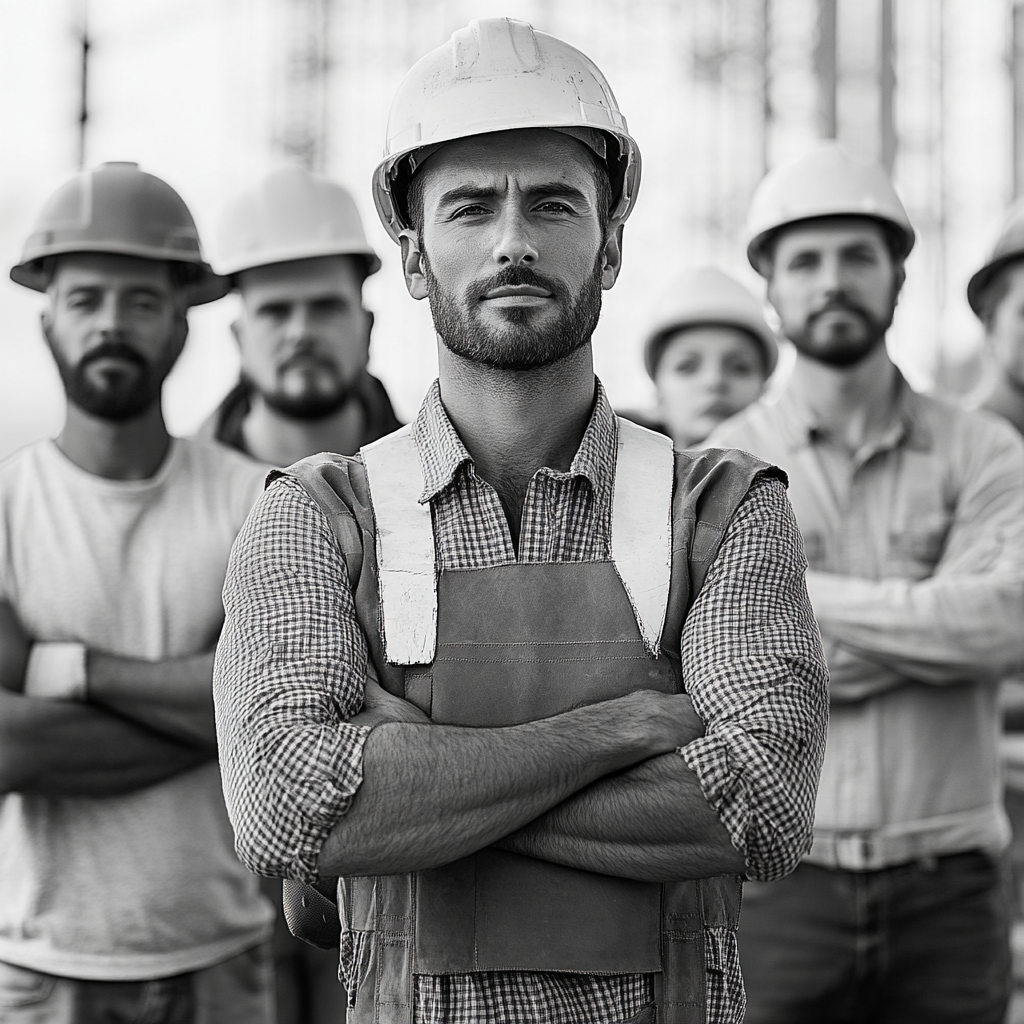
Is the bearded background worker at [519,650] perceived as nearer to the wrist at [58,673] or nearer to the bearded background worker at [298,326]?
the wrist at [58,673]

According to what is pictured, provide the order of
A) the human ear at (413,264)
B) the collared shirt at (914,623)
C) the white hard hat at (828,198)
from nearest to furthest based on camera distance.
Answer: the human ear at (413,264), the collared shirt at (914,623), the white hard hat at (828,198)

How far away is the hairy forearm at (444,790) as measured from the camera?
2.06m

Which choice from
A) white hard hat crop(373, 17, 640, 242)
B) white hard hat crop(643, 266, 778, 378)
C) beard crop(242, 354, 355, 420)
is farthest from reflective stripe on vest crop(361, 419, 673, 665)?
white hard hat crop(643, 266, 778, 378)

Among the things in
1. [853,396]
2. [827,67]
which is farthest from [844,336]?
[827,67]

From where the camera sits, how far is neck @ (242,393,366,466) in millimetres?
4539

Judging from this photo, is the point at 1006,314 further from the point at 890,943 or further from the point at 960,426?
the point at 890,943

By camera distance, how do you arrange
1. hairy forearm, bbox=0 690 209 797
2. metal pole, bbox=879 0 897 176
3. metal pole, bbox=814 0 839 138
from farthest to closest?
metal pole, bbox=879 0 897 176 → metal pole, bbox=814 0 839 138 → hairy forearm, bbox=0 690 209 797

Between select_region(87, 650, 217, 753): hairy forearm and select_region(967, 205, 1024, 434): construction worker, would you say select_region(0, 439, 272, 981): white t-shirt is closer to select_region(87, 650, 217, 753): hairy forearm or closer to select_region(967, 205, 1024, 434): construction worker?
select_region(87, 650, 217, 753): hairy forearm

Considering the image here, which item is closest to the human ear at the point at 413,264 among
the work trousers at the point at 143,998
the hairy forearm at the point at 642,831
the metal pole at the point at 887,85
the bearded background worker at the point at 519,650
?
the bearded background worker at the point at 519,650

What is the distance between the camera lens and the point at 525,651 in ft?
7.33

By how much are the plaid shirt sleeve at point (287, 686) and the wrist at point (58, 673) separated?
1066mm

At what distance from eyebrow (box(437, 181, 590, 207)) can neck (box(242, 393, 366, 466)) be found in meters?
2.15

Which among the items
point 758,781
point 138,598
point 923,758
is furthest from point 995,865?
point 138,598

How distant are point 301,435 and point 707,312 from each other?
2.40 metres
